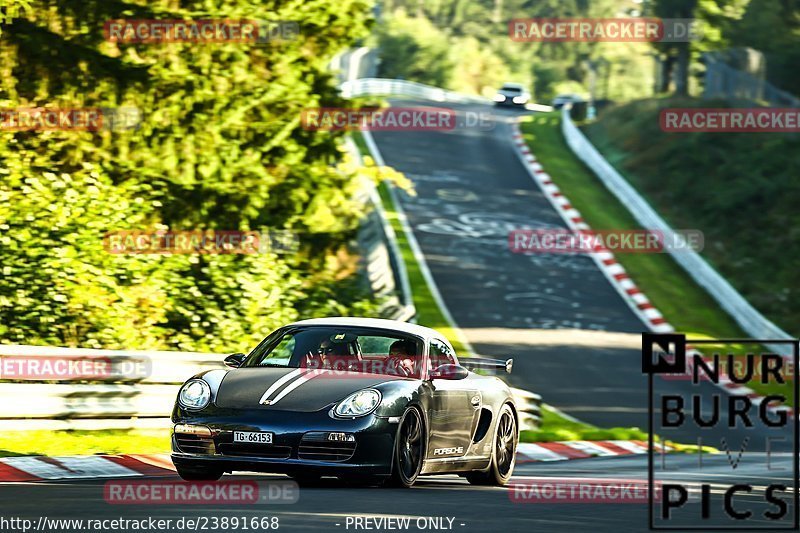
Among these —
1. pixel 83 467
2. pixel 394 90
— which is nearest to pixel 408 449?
pixel 83 467

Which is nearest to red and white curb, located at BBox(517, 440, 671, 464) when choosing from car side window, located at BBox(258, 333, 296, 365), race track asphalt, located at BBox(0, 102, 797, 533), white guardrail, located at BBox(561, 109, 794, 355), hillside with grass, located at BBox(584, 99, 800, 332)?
race track asphalt, located at BBox(0, 102, 797, 533)

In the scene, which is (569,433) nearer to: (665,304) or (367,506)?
(367,506)

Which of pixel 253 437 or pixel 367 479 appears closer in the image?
pixel 253 437

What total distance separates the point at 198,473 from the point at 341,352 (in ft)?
4.82

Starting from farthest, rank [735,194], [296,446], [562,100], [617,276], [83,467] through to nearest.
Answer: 1. [562,100]
2. [735,194]
3. [617,276]
4. [83,467]
5. [296,446]

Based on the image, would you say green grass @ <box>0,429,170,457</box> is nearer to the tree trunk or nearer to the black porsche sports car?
the black porsche sports car

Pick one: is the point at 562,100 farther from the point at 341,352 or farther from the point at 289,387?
the point at 289,387

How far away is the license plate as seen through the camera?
32.3ft

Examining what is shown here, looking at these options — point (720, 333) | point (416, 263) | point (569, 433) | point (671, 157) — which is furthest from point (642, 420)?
point (671, 157)

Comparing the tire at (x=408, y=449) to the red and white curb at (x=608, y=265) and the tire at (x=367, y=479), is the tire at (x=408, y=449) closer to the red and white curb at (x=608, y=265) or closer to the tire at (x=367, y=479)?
the tire at (x=367, y=479)

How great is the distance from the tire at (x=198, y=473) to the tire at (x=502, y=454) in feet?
8.52

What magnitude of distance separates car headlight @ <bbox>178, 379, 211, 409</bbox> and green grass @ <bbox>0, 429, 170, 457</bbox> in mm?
2059

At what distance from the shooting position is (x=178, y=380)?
13.7 meters

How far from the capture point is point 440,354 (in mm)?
11664
